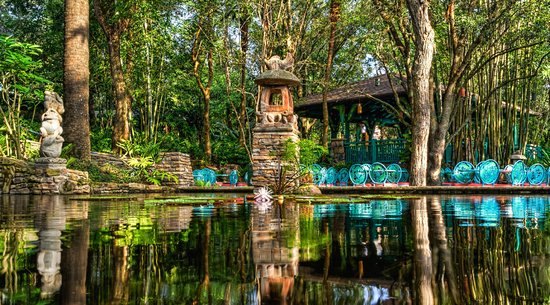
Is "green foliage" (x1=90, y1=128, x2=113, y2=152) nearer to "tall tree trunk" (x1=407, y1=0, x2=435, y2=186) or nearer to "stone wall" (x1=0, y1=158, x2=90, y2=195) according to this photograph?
"stone wall" (x1=0, y1=158, x2=90, y2=195)

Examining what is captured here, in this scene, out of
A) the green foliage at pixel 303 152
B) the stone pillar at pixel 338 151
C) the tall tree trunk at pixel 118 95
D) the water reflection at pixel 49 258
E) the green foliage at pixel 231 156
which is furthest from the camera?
the green foliage at pixel 231 156

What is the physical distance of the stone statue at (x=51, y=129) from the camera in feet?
46.0

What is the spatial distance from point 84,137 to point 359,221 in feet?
42.5

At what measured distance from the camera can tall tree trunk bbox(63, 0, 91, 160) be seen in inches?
625

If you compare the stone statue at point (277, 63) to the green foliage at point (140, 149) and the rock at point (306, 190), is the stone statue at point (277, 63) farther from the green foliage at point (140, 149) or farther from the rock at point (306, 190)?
the green foliage at point (140, 149)

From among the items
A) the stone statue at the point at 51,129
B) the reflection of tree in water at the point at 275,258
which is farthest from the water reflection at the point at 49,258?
the stone statue at the point at 51,129

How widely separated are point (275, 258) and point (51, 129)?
1276cm

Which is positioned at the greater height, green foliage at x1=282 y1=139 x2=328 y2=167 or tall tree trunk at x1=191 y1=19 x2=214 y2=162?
tall tree trunk at x1=191 y1=19 x2=214 y2=162

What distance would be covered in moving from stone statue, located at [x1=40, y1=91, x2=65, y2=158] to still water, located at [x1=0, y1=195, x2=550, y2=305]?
1025cm

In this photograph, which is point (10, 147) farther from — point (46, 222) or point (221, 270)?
point (221, 270)

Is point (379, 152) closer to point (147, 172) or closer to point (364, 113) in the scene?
point (364, 113)

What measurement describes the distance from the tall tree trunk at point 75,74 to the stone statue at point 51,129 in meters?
1.41

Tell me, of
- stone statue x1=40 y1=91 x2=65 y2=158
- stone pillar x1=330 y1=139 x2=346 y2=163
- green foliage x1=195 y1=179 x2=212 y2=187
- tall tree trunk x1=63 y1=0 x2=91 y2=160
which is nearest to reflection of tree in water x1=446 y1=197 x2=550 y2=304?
stone statue x1=40 y1=91 x2=65 y2=158

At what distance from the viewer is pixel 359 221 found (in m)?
5.19
